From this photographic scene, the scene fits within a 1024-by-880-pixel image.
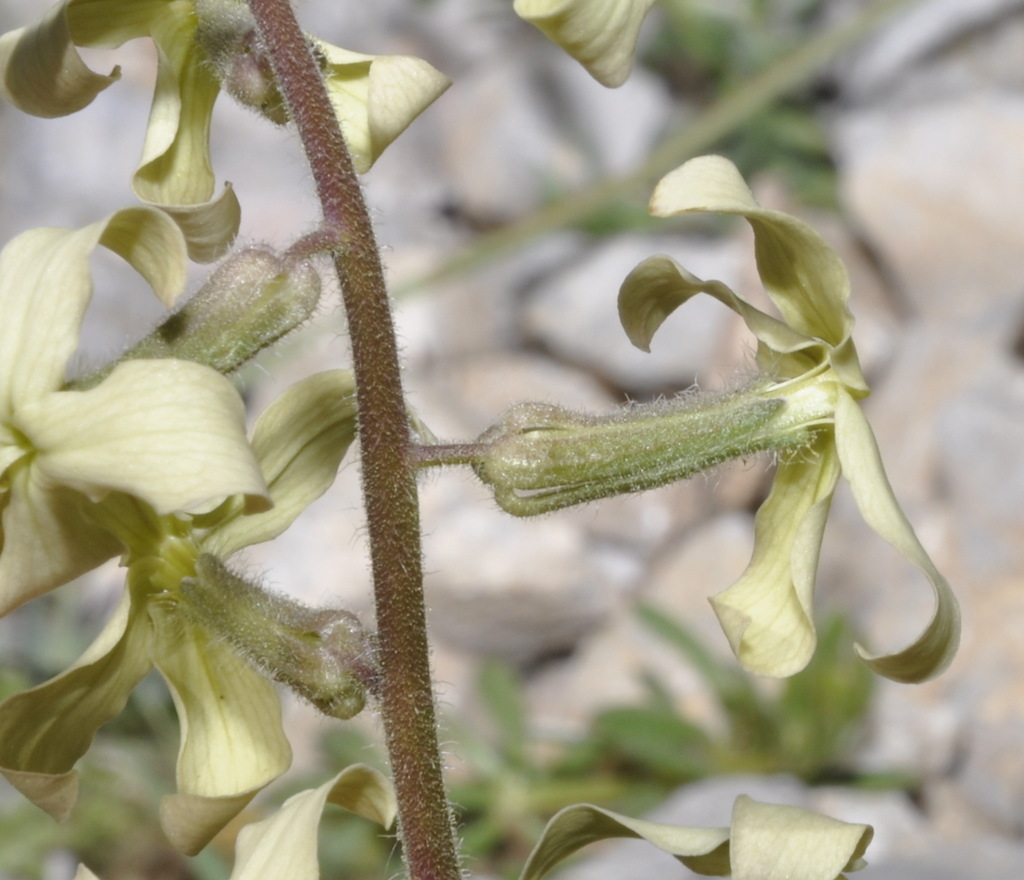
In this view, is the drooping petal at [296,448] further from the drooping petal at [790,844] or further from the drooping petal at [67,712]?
the drooping petal at [790,844]

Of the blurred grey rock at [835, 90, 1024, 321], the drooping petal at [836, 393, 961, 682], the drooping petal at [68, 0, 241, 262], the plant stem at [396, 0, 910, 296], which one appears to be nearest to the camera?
the drooping petal at [836, 393, 961, 682]

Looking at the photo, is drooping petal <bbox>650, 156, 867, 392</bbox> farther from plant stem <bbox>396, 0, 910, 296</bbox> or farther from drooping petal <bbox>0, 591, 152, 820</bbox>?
plant stem <bbox>396, 0, 910, 296</bbox>

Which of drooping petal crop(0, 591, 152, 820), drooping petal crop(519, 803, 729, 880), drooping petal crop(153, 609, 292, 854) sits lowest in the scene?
drooping petal crop(519, 803, 729, 880)

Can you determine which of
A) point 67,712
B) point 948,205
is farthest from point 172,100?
point 948,205

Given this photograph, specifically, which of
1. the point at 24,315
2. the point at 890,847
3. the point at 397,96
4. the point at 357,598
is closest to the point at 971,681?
the point at 890,847

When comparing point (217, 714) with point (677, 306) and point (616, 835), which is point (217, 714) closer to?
point (616, 835)

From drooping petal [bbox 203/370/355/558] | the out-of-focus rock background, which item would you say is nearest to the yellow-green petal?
drooping petal [bbox 203/370/355/558]
